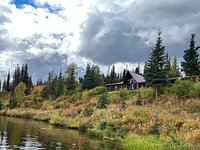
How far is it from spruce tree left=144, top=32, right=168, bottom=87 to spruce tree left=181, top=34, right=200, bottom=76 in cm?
842

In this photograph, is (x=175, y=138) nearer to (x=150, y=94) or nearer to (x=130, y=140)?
(x=130, y=140)

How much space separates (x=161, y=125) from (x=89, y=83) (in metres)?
71.8

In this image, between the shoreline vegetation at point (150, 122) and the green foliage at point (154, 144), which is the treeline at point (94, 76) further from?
the green foliage at point (154, 144)

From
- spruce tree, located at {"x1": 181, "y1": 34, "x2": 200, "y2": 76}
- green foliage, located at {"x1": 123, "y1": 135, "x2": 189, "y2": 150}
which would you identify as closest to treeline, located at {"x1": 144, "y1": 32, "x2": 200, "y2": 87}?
spruce tree, located at {"x1": 181, "y1": 34, "x2": 200, "y2": 76}

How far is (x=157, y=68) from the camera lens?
60.5 m

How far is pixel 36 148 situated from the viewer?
2414cm

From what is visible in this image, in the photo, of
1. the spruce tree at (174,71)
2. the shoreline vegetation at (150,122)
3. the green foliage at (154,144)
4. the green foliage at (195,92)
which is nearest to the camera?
the green foliage at (154,144)

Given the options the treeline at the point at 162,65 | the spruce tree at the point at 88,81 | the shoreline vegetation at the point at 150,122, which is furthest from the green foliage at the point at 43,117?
the spruce tree at the point at 88,81

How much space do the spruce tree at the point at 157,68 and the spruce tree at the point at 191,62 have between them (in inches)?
331

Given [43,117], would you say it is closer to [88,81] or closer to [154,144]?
[88,81]

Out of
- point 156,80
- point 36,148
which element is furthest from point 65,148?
point 156,80

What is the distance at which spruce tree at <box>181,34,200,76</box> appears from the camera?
6819 cm

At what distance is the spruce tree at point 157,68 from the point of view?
6047 cm

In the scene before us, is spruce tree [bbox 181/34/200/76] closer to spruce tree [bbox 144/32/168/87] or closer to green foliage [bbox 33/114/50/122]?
spruce tree [bbox 144/32/168/87]
